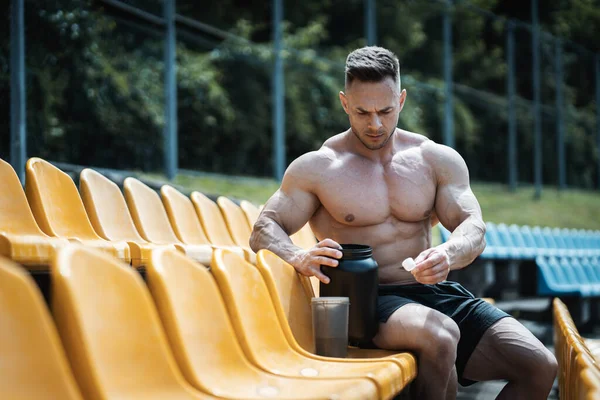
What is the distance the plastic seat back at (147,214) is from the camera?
373 cm

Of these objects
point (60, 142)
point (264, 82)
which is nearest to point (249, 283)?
point (60, 142)

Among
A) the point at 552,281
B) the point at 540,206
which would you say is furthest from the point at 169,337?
the point at 540,206

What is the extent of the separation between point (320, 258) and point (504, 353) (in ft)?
2.22

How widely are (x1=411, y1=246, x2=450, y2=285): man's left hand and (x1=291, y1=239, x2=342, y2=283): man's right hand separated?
23 cm

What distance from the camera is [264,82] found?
8875mm

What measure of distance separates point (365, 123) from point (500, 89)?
1412 cm

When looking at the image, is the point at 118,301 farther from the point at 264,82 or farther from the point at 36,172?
the point at 264,82

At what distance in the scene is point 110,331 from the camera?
142 centimetres

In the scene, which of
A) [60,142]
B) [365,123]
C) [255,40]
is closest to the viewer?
[365,123]

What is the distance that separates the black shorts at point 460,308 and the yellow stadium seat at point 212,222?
1.51 metres

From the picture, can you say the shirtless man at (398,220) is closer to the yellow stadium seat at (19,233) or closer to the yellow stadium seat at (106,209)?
the yellow stadium seat at (19,233)

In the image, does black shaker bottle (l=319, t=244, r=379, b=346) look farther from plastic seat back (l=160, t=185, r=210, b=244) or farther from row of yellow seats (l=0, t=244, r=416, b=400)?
plastic seat back (l=160, t=185, r=210, b=244)

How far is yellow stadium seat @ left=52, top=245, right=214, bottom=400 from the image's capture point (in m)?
1.32

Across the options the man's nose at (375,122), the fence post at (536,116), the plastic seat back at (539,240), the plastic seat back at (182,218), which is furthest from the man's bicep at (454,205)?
the fence post at (536,116)
